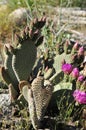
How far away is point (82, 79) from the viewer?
4.40 metres

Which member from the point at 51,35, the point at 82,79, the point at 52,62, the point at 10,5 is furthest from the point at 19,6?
the point at 82,79

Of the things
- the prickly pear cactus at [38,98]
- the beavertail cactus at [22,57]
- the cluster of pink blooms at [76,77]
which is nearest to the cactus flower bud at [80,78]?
the cluster of pink blooms at [76,77]

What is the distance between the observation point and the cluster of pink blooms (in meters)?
4.26

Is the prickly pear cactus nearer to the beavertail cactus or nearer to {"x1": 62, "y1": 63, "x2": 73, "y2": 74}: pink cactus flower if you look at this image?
{"x1": 62, "y1": 63, "x2": 73, "y2": 74}: pink cactus flower

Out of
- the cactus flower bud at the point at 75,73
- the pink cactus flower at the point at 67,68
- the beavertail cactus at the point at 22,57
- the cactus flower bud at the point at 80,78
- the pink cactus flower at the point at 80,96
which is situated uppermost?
the beavertail cactus at the point at 22,57

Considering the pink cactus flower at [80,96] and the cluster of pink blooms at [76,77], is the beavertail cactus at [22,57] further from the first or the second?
the pink cactus flower at [80,96]

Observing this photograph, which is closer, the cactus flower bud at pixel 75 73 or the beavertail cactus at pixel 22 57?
the cactus flower bud at pixel 75 73

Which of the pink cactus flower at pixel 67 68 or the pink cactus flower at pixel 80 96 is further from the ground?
the pink cactus flower at pixel 67 68

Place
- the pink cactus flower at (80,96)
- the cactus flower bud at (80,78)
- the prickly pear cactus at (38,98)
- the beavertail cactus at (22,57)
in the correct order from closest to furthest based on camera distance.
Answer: the prickly pear cactus at (38,98) → the pink cactus flower at (80,96) → the cactus flower bud at (80,78) → the beavertail cactus at (22,57)

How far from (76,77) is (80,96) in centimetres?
26

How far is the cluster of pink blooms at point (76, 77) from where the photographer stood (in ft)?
14.0

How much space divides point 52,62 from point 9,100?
27.1 inches

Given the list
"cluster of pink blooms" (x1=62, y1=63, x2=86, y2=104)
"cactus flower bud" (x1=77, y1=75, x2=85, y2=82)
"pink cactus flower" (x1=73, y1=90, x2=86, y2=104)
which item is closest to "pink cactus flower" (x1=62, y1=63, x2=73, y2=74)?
"cluster of pink blooms" (x1=62, y1=63, x2=86, y2=104)

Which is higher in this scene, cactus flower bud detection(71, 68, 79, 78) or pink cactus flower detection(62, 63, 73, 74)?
pink cactus flower detection(62, 63, 73, 74)
